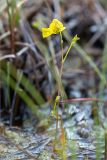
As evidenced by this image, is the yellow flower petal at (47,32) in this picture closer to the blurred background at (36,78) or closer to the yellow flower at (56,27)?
the yellow flower at (56,27)

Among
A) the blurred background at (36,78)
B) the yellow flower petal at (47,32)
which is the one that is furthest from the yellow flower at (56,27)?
the blurred background at (36,78)

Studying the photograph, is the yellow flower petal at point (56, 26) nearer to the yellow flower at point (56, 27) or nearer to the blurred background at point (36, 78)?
the yellow flower at point (56, 27)

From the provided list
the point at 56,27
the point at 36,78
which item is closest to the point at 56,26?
the point at 56,27

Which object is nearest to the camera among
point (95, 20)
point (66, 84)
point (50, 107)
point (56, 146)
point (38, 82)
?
point (56, 146)

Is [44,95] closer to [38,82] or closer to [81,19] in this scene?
[38,82]

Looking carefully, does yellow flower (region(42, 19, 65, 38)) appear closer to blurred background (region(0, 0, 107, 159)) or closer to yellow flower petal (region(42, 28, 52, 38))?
yellow flower petal (region(42, 28, 52, 38))

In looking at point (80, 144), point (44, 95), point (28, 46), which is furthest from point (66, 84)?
point (80, 144)

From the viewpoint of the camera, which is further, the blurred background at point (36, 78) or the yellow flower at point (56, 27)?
the blurred background at point (36, 78)

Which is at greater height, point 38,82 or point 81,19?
point 81,19

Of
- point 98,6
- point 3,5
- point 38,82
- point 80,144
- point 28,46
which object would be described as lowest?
point 80,144

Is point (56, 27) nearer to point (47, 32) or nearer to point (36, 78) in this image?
point (47, 32)

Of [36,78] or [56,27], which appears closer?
A: [56,27]
